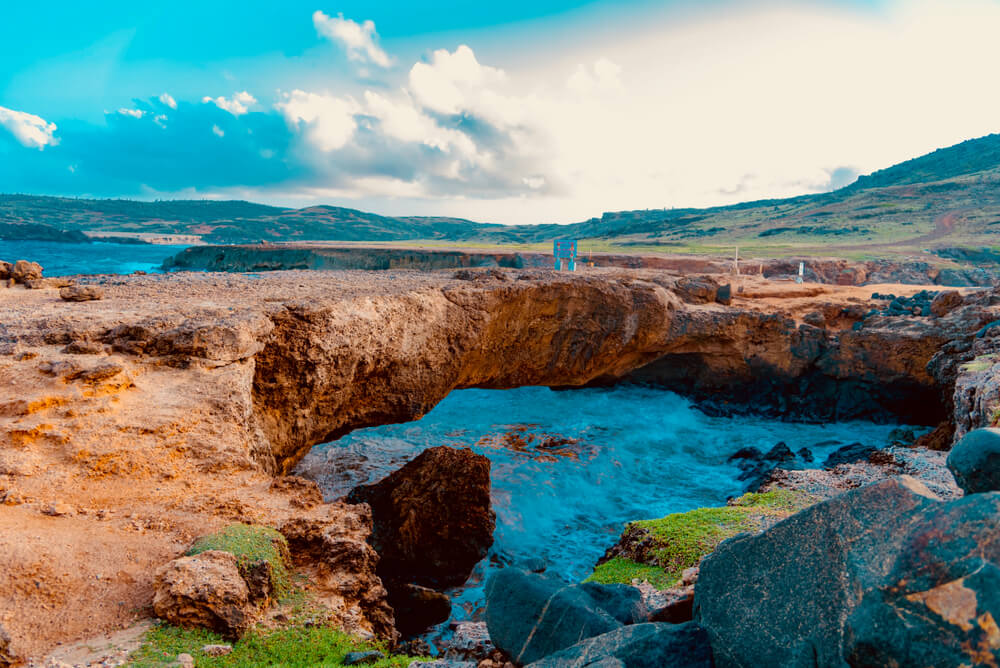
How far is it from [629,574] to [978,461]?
5.72 meters

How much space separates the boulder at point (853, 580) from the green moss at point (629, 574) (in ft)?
13.8

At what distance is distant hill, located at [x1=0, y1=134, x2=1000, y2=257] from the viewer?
61125 mm

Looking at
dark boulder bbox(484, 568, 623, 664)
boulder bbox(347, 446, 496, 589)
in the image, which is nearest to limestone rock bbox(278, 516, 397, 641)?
→ dark boulder bbox(484, 568, 623, 664)

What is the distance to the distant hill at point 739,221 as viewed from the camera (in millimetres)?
61125

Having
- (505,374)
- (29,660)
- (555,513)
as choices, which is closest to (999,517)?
(29,660)

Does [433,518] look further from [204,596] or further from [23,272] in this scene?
[23,272]

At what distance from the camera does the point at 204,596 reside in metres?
4.93

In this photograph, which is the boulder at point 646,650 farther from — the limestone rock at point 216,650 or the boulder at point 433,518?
the boulder at point 433,518

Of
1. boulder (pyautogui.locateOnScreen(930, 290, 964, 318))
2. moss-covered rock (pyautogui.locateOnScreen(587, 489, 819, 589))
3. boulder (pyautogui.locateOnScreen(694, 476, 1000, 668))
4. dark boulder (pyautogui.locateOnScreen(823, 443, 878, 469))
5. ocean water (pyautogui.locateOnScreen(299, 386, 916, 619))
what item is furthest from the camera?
boulder (pyautogui.locateOnScreen(930, 290, 964, 318))

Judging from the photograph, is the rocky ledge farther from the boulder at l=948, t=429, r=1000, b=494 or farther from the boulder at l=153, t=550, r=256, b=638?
the boulder at l=948, t=429, r=1000, b=494

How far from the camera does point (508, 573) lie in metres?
5.60

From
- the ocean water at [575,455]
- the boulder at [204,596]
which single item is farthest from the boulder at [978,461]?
the ocean water at [575,455]

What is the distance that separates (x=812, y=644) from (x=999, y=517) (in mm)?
1171

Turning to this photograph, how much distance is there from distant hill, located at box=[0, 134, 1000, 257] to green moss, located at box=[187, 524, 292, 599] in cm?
5122
